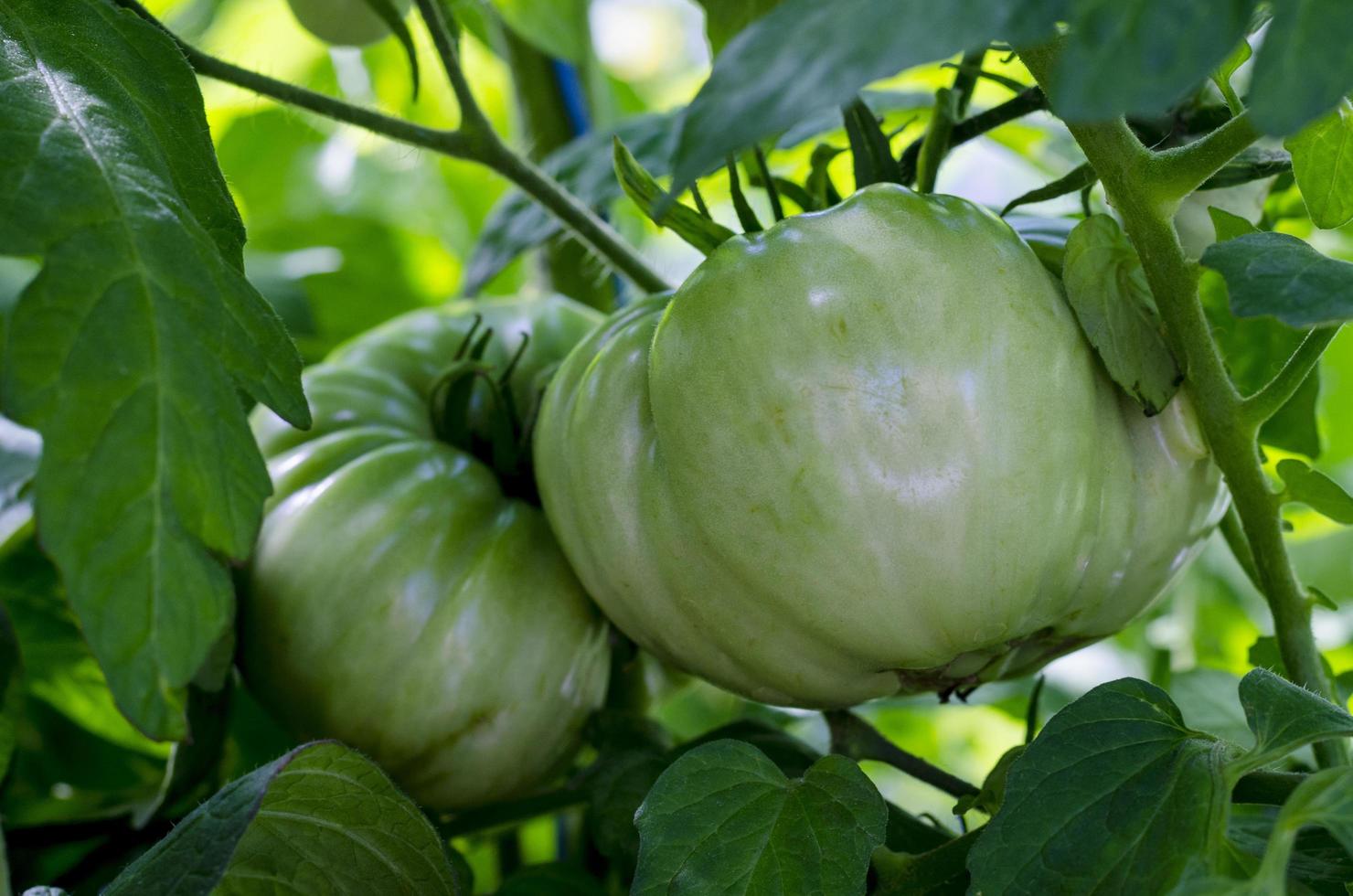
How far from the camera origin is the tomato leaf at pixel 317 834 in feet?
1.13

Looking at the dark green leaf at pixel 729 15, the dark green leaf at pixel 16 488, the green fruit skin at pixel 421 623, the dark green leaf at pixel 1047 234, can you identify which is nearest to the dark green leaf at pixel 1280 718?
the dark green leaf at pixel 1047 234

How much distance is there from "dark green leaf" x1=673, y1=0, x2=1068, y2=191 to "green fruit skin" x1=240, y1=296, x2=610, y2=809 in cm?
27

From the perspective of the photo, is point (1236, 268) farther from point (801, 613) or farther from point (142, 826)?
point (142, 826)

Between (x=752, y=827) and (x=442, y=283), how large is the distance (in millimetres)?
729

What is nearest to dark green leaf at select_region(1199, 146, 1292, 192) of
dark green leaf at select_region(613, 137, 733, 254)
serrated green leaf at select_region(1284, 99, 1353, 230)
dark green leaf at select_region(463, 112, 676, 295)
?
serrated green leaf at select_region(1284, 99, 1353, 230)

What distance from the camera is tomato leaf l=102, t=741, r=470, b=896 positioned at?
1.13 ft

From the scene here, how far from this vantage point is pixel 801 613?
36 cm

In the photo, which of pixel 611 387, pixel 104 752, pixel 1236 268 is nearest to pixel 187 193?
pixel 611 387

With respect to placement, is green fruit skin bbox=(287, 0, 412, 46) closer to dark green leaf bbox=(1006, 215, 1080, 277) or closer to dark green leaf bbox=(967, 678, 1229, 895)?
dark green leaf bbox=(1006, 215, 1080, 277)

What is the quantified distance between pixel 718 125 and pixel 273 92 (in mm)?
342

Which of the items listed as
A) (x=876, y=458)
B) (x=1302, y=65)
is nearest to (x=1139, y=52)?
(x=1302, y=65)

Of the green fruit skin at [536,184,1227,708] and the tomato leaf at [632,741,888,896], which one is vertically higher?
the green fruit skin at [536,184,1227,708]

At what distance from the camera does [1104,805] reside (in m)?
0.31

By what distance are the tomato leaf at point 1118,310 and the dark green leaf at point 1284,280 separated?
0.04 metres
